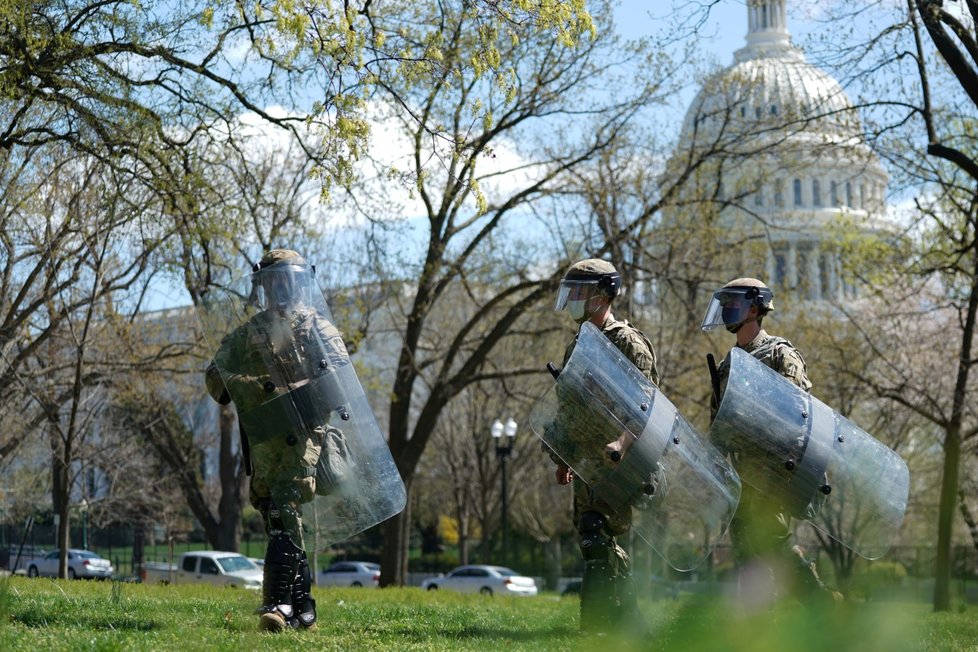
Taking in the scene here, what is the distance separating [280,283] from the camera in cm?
Answer: 616

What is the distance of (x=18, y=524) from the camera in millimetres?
43062

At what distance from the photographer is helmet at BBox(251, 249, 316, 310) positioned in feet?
20.2

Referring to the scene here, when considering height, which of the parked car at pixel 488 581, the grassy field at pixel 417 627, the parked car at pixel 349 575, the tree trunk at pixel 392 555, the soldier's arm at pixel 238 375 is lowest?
the parked car at pixel 349 575

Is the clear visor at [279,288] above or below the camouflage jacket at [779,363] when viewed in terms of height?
above

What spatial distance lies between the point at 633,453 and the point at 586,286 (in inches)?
42.9

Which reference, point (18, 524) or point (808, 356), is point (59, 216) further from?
point (18, 524)

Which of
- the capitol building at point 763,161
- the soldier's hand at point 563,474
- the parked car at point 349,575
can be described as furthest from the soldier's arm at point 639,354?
the parked car at point 349,575

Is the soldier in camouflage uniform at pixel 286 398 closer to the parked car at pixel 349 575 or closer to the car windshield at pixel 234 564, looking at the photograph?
the car windshield at pixel 234 564

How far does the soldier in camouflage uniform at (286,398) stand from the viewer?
6.01 m

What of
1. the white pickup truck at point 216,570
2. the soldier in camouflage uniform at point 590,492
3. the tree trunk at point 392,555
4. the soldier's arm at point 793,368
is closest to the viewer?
the soldier in camouflage uniform at point 590,492

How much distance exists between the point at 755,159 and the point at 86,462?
17460 mm

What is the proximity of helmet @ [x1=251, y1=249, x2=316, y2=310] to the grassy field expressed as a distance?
5.04 ft

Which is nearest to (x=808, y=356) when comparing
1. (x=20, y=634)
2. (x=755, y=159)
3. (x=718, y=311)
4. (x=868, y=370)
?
(x=868, y=370)

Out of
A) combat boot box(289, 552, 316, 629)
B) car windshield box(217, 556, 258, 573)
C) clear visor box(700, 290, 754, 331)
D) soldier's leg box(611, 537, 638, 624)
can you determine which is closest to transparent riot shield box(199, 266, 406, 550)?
combat boot box(289, 552, 316, 629)
